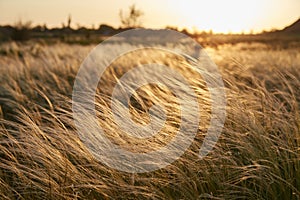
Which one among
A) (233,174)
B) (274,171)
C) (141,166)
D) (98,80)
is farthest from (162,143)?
(98,80)

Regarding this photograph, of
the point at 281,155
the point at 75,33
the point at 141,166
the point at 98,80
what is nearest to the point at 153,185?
the point at 141,166

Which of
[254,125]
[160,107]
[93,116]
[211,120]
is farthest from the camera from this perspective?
[160,107]

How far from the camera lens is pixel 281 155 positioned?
1900mm

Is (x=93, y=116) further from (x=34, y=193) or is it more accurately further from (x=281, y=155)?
(x=281, y=155)

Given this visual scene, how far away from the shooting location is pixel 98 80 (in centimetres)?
533

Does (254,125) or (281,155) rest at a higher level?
(254,125)

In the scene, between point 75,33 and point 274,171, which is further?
point 75,33

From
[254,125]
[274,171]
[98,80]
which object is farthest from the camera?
[98,80]

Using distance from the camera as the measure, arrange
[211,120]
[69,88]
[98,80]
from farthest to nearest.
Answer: [98,80] → [69,88] → [211,120]

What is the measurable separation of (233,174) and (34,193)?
36.9 inches

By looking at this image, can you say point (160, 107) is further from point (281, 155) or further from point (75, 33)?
point (75, 33)

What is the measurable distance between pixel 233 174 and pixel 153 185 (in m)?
0.36

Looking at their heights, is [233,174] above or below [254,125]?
below

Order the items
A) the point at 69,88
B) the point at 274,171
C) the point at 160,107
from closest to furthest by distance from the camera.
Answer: the point at 274,171, the point at 160,107, the point at 69,88
